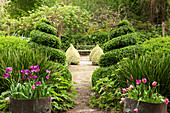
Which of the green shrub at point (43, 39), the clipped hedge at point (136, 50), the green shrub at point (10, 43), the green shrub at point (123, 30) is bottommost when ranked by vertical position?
the clipped hedge at point (136, 50)

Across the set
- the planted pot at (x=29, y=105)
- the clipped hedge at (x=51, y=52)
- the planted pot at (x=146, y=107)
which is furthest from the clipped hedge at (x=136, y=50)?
the planted pot at (x=29, y=105)

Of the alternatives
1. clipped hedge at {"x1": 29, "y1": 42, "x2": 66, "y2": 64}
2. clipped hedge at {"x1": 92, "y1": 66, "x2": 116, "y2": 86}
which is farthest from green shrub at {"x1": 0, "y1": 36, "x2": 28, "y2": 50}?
clipped hedge at {"x1": 92, "y1": 66, "x2": 116, "y2": 86}

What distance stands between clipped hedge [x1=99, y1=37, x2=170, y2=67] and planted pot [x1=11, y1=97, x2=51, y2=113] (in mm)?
2428

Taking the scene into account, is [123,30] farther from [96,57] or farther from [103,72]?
[96,57]

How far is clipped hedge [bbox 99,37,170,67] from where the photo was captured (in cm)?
410

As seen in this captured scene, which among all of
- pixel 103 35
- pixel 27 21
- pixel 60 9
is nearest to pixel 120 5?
pixel 103 35

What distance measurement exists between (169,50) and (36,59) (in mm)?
2982

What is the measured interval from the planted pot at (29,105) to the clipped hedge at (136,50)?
2.43 m

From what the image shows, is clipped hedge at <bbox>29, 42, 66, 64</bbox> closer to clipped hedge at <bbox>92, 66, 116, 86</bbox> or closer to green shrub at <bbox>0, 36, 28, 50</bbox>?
green shrub at <bbox>0, 36, 28, 50</bbox>

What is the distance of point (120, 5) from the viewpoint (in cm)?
1644

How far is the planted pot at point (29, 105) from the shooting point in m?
2.42

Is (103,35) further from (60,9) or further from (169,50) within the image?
(169,50)

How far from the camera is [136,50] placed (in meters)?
4.38

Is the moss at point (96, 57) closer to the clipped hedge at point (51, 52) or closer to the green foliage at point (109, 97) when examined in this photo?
the clipped hedge at point (51, 52)
